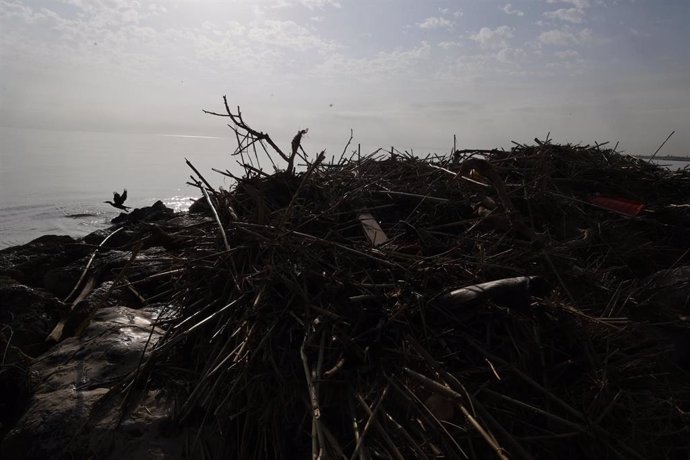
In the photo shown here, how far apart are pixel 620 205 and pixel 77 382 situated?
4.49 meters

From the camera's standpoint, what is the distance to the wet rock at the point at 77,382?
2016mm

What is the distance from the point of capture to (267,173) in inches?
149

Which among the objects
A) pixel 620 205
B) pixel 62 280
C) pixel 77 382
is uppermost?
pixel 620 205

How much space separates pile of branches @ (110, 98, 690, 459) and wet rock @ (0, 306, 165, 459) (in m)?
0.26

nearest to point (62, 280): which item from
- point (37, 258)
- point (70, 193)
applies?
point (37, 258)

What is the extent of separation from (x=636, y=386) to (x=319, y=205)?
2331mm

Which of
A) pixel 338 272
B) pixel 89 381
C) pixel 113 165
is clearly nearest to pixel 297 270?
pixel 338 272

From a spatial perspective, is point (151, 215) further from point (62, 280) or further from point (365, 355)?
point (365, 355)

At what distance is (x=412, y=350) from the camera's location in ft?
6.64

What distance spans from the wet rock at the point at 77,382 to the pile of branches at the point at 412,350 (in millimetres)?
264

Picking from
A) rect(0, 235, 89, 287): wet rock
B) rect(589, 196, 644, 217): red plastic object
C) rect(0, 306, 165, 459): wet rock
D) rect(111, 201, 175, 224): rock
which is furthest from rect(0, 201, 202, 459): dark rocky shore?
rect(111, 201, 175, 224): rock

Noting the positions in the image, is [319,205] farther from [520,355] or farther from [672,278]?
[672,278]

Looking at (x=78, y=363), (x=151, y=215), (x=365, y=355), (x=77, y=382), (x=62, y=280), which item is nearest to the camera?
(x=365, y=355)

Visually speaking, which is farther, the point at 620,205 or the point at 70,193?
the point at 70,193
